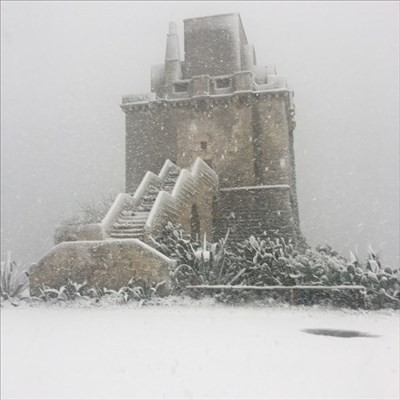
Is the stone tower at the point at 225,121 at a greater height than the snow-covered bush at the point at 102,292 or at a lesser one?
greater

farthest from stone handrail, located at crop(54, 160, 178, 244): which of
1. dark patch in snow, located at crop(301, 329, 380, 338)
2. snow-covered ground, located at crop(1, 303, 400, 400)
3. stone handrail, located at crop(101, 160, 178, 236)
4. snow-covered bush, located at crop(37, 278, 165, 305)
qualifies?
dark patch in snow, located at crop(301, 329, 380, 338)

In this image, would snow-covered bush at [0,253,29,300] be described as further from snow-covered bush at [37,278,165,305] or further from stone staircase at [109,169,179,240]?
stone staircase at [109,169,179,240]

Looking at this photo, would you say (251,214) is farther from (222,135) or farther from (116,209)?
(116,209)

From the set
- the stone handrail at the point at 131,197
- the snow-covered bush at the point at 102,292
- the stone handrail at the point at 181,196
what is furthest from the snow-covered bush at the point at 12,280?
the stone handrail at the point at 181,196

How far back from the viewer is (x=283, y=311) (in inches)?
148

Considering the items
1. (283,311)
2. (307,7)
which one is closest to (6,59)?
(307,7)

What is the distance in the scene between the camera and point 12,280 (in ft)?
14.2

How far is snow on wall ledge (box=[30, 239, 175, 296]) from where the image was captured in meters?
4.20

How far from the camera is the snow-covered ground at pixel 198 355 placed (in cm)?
329

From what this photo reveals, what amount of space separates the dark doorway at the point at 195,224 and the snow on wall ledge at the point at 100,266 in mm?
325

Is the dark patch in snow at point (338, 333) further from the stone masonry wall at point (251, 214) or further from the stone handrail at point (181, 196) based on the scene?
the stone handrail at point (181, 196)

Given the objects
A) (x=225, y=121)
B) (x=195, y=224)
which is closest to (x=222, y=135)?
(x=225, y=121)

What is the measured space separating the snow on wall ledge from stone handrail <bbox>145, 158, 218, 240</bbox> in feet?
1.01

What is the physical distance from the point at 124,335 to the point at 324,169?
2.19 m
